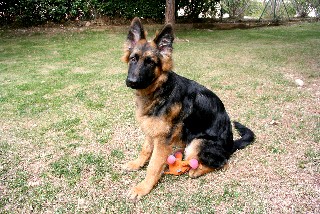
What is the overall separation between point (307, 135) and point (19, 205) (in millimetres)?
5176

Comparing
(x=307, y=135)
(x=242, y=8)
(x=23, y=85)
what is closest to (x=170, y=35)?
(x=307, y=135)

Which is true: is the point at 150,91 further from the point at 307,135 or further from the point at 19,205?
the point at 307,135

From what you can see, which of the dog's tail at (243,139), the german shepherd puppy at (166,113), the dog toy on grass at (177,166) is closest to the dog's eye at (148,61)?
the german shepherd puppy at (166,113)

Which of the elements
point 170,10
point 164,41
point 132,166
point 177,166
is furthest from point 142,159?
point 170,10

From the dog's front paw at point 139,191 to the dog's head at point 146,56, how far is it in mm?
1415

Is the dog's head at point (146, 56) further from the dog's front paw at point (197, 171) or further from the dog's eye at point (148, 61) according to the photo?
the dog's front paw at point (197, 171)

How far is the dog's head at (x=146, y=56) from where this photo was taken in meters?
3.72

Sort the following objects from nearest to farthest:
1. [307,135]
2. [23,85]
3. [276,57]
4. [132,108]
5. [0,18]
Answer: [307,135] < [132,108] < [23,85] < [276,57] < [0,18]

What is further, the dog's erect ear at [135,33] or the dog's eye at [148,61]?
the dog's erect ear at [135,33]

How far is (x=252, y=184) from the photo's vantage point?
425cm

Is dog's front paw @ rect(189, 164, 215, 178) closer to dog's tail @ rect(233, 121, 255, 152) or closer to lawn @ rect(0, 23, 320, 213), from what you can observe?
lawn @ rect(0, 23, 320, 213)

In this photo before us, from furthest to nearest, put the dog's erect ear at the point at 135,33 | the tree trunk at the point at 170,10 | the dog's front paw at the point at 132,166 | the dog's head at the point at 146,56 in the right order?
the tree trunk at the point at 170,10, the dog's front paw at the point at 132,166, the dog's erect ear at the point at 135,33, the dog's head at the point at 146,56

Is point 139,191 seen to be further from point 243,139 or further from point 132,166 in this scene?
point 243,139

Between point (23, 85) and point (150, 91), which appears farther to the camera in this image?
point (23, 85)
